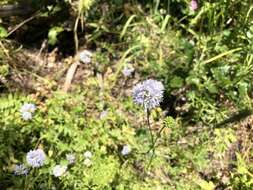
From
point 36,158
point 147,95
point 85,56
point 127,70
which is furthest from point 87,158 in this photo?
point 85,56

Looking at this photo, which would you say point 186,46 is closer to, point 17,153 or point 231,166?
point 231,166

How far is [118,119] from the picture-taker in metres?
2.99

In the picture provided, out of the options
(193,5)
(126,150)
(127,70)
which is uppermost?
(193,5)

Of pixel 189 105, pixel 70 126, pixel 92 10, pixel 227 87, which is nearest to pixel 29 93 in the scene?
pixel 70 126

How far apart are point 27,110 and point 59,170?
38 cm

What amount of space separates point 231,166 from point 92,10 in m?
1.25

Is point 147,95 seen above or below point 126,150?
above

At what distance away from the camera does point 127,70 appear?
3221mm

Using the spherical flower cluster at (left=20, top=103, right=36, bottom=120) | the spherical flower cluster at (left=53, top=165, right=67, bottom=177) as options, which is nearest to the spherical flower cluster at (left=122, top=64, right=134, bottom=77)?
the spherical flower cluster at (left=20, top=103, right=36, bottom=120)

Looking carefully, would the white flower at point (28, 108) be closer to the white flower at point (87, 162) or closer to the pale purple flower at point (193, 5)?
the white flower at point (87, 162)

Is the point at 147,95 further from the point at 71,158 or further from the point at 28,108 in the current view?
the point at 28,108

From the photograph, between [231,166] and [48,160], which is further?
[231,166]

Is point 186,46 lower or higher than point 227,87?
higher

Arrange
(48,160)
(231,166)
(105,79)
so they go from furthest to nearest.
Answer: (105,79) < (231,166) < (48,160)
